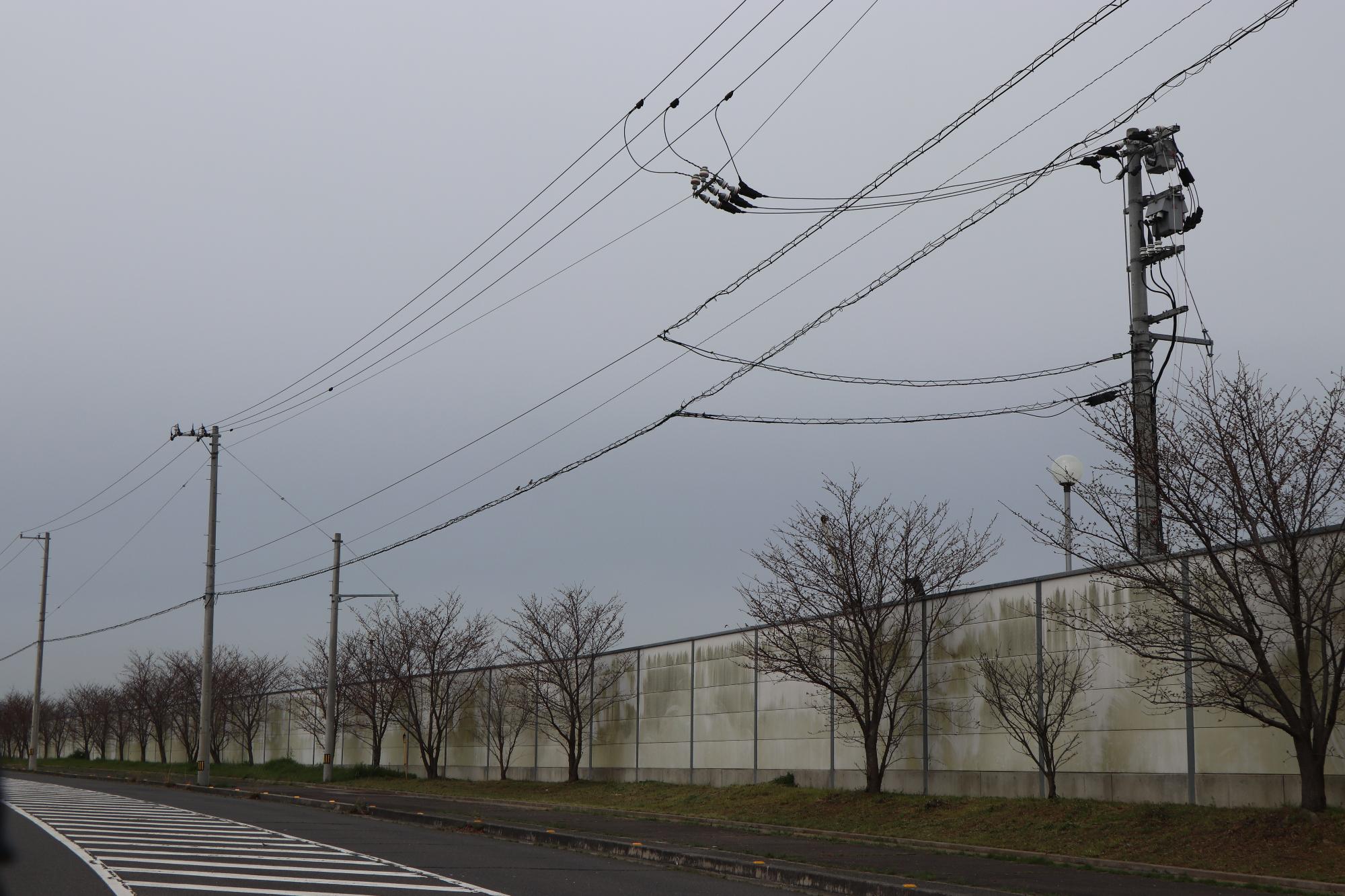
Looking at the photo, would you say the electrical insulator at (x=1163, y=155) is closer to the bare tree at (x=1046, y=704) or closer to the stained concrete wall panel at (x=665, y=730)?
the bare tree at (x=1046, y=704)

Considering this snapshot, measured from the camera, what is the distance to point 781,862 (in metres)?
16.2

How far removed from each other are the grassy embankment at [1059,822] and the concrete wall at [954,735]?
0.53 metres

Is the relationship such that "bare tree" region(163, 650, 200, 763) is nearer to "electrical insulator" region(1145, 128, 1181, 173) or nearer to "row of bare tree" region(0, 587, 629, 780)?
"row of bare tree" region(0, 587, 629, 780)

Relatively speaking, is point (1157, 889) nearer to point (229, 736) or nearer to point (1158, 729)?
point (1158, 729)

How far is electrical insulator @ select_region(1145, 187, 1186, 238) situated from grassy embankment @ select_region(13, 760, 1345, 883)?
915cm

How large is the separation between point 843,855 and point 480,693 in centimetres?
2840

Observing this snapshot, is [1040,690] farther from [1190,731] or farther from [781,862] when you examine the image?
[781,862]

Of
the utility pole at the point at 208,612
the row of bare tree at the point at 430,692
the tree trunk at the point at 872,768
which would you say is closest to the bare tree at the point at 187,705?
the row of bare tree at the point at 430,692

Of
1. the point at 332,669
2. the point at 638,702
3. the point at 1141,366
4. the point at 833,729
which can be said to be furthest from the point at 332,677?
the point at 1141,366

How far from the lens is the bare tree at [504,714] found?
4028 cm

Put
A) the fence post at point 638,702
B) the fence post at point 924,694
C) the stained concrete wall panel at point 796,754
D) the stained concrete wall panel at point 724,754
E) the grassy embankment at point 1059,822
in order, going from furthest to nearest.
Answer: the fence post at point 638,702 < the stained concrete wall panel at point 724,754 < the stained concrete wall panel at point 796,754 < the fence post at point 924,694 < the grassy embankment at point 1059,822

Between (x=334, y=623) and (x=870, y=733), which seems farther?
(x=334, y=623)

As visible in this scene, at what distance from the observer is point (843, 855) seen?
17234 millimetres

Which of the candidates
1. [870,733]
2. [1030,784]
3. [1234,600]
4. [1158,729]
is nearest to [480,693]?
[870,733]
